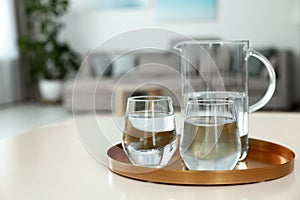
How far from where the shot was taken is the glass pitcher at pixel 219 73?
2.66 feet

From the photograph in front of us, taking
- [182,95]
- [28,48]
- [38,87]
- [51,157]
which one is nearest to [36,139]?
[51,157]

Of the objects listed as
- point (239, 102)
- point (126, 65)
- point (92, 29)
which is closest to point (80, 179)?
point (239, 102)

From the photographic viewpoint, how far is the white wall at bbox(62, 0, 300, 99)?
560 centimetres

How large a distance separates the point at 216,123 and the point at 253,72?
15.6ft

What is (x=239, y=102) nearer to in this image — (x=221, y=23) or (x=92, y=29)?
(x=221, y=23)

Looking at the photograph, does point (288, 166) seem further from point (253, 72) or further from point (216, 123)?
point (253, 72)

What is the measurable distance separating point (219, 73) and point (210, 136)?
20 centimetres

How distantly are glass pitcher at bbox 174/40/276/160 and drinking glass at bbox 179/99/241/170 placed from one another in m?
0.10

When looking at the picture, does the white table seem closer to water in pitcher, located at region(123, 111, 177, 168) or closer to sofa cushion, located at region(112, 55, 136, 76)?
water in pitcher, located at region(123, 111, 177, 168)

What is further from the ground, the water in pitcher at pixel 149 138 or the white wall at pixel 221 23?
the white wall at pixel 221 23

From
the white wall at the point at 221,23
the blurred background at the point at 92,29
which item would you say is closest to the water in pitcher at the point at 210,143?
the blurred background at the point at 92,29

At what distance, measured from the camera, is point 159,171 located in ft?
2.30

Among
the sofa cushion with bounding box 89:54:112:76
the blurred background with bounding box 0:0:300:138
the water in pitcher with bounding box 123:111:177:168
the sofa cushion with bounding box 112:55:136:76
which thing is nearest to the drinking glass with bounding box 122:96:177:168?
the water in pitcher with bounding box 123:111:177:168

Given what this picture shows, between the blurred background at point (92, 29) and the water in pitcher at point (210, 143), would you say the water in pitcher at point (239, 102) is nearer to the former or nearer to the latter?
the water in pitcher at point (210, 143)
